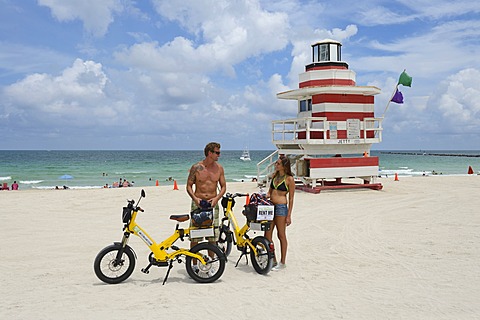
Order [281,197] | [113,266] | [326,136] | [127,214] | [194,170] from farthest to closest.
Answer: [326,136]
[281,197]
[194,170]
[113,266]
[127,214]

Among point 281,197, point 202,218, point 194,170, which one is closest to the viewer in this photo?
point 202,218

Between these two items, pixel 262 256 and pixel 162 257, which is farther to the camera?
pixel 262 256

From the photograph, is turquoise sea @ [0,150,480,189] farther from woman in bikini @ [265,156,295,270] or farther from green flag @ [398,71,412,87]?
woman in bikini @ [265,156,295,270]

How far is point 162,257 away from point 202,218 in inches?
27.3

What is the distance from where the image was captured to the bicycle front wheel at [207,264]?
18.2 feet

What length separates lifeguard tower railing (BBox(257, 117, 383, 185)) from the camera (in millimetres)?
15984

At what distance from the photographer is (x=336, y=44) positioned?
1727 cm

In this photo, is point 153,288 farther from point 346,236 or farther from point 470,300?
point 346,236

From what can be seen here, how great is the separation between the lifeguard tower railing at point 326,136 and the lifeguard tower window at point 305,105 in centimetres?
54

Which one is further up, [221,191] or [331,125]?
[331,125]

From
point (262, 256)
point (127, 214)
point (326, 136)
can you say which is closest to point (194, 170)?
point (127, 214)

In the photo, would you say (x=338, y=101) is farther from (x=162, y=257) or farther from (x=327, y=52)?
(x=162, y=257)

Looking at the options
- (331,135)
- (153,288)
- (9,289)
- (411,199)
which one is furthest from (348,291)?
(331,135)

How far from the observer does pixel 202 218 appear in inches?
223
